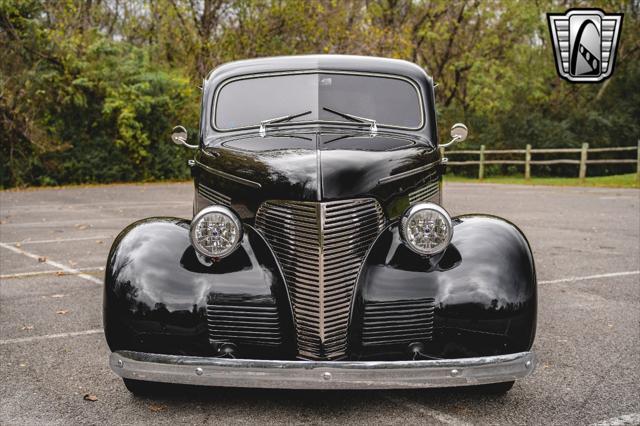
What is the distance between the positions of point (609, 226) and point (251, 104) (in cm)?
860

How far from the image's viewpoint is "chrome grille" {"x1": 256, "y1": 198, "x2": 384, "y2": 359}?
3.58 metres

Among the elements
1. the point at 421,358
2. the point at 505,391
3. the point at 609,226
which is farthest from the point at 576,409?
the point at 609,226

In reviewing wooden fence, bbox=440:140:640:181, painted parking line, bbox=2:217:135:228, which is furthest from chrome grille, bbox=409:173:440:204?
wooden fence, bbox=440:140:640:181

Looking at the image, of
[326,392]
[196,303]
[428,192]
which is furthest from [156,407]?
[428,192]

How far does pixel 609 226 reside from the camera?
38.4 feet

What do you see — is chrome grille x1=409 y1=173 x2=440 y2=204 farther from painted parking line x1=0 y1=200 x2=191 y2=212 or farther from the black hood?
painted parking line x1=0 y1=200 x2=191 y2=212

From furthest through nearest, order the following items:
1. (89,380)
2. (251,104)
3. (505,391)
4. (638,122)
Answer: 1. (638,122)
2. (251,104)
3. (89,380)
4. (505,391)

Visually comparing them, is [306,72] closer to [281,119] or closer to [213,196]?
[281,119]

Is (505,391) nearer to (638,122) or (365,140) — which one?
(365,140)

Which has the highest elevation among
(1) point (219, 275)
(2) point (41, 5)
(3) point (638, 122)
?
(2) point (41, 5)

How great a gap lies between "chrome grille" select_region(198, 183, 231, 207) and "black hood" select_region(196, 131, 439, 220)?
0.05 meters

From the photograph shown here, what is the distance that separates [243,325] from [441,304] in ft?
3.32

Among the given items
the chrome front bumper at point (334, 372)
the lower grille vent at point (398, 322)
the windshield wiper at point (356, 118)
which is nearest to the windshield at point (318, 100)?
the windshield wiper at point (356, 118)

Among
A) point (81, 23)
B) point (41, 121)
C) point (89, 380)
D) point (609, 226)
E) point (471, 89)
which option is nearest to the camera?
point (89, 380)
